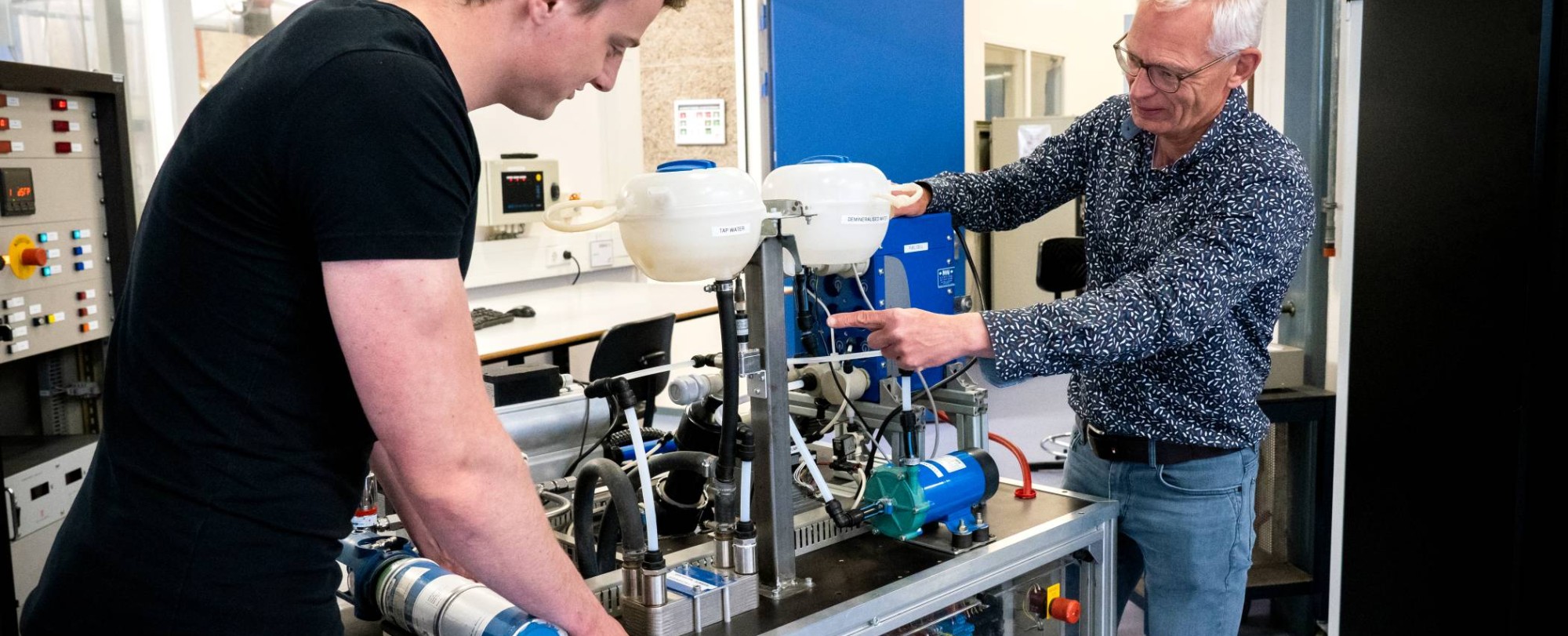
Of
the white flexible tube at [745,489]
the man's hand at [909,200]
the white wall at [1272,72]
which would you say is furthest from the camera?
the white wall at [1272,72]

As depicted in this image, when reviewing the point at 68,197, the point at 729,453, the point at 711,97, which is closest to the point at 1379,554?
the point at 729,453

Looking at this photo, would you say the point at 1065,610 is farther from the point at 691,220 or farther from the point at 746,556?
the point at 691,220

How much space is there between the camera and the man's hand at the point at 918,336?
1.35 meters

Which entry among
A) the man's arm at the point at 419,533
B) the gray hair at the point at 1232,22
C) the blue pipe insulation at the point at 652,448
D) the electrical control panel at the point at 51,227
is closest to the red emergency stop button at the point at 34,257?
the electrical control panel at the point at 51,227

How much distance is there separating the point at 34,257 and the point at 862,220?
6.60 feet

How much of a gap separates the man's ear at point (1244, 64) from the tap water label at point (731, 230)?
2.56 feet

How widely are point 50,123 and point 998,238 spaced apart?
469cm

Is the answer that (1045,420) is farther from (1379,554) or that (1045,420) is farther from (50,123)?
(50,123)

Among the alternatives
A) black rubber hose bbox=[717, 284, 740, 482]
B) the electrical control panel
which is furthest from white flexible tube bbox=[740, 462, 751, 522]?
the electrical control panel

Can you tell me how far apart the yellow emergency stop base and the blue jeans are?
2.26 metres

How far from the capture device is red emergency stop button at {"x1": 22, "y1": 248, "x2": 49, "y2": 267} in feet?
8.09

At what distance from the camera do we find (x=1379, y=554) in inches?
72.6

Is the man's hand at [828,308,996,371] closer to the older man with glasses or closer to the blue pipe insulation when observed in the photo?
the older man with glasses

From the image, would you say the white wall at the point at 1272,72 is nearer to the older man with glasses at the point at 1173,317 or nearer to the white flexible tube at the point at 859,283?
the older man with glasses at the point at 1173,317
